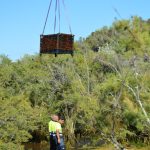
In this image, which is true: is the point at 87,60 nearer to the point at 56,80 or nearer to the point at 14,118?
the point at 56,80

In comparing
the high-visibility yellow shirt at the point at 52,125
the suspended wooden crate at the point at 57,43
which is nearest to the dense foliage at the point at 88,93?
the suspended wooden crate at the point at 57,43

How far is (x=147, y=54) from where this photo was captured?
1376cm

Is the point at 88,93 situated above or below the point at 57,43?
above

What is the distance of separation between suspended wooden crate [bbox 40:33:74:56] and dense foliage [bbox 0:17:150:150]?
2.10 m

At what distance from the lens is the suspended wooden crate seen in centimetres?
1103

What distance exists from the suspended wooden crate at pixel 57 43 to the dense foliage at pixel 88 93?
2104 millimetres

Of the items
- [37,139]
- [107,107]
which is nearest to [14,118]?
[107,107]

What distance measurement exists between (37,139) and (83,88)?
522cm

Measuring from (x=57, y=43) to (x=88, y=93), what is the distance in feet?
44.6

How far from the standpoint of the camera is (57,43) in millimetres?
11008

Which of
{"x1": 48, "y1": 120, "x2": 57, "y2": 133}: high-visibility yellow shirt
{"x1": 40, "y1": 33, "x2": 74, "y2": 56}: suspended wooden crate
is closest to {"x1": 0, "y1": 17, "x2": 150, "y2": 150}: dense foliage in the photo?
{"x1": 40, "y1": 33, "x2": 74, "y2": 56}: suspended wooden crate

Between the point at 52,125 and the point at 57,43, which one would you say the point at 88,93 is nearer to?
the point at 52,125

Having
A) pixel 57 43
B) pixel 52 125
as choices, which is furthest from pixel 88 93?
pixel 57 43

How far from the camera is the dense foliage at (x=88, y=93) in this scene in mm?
16531
